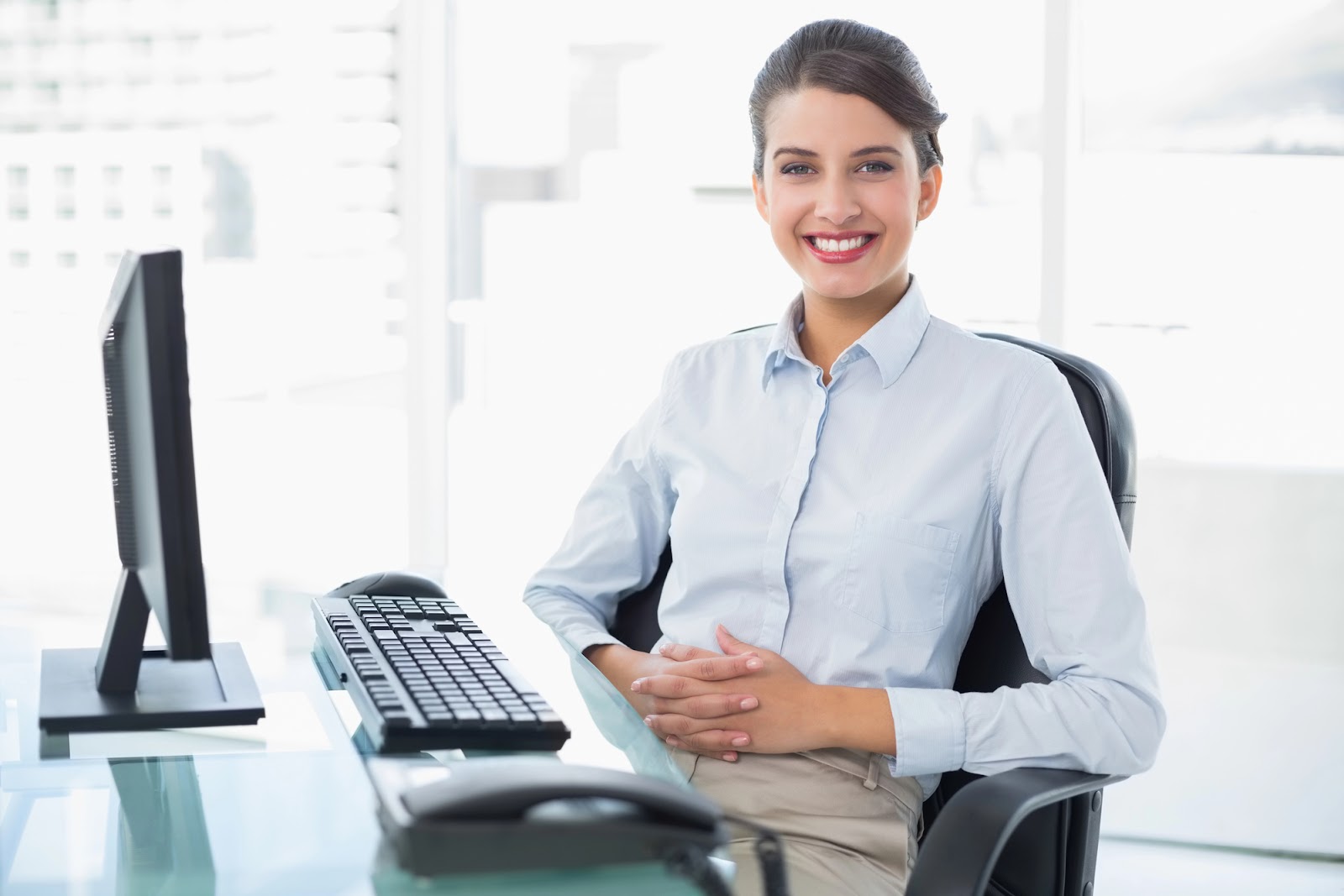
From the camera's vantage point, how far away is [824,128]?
1.52 meters

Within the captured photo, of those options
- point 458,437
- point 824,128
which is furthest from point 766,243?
point 824,128

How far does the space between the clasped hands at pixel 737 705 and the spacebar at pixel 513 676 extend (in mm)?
203

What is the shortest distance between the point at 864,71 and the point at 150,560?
89 centimetres

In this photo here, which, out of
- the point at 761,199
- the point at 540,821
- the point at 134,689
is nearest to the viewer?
the point at 540,821

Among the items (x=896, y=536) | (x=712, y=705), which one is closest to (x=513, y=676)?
(x=712, y=705)

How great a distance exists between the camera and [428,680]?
1201 millimetres

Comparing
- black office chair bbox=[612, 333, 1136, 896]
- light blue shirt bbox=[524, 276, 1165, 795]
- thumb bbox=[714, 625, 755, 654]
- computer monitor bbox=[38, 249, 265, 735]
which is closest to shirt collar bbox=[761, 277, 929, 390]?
light blue shirt bbox=[524, 276, 1165, 795]

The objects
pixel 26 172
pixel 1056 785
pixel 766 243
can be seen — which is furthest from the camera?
pixel 26 172

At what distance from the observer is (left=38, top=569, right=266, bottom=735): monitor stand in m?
1.19

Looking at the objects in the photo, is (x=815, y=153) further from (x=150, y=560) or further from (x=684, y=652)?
(x=150, y=560)

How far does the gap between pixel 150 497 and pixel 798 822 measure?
0.71 metres

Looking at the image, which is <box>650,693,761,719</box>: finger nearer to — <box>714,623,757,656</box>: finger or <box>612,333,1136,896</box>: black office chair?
<box>714,623,757,656</box>: finger

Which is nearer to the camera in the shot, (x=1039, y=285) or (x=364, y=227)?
(x=1039, y=285)

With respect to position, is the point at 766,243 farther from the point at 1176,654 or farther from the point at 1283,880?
the point at 1283,880
